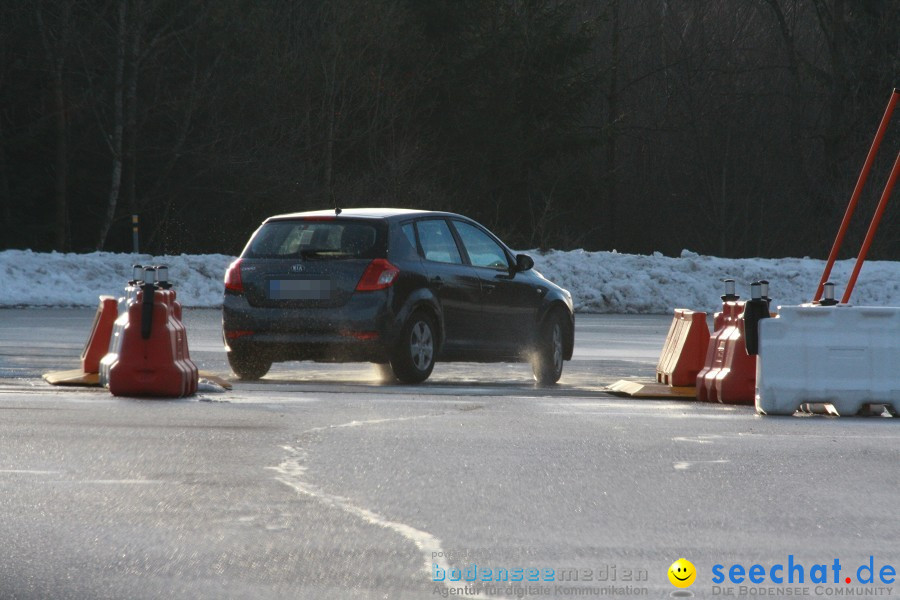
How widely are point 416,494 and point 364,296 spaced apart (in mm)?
6070

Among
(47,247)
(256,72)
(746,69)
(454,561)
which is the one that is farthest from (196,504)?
(746,69)

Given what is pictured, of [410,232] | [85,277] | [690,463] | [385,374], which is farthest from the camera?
[85,277]

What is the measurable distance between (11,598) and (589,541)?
7.47 feet

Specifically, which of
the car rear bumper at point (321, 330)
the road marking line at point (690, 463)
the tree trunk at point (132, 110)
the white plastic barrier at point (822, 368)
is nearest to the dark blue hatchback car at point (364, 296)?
the car rear bumper at point (321, 330)

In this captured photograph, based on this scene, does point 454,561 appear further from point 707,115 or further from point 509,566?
point 707,115

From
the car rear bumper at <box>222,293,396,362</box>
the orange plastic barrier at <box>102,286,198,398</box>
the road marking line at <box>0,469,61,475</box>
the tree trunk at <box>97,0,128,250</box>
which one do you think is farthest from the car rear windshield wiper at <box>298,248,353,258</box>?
the tree trunk at <box>97,0,128,250</box>

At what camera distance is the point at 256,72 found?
159 ft

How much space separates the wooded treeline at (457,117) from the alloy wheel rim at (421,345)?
103 ft

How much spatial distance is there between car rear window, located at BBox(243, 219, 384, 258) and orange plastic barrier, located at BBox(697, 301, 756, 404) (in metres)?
3.01

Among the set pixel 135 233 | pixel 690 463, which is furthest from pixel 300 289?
pixel 135 233

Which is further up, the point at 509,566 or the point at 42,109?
the point at 42,109

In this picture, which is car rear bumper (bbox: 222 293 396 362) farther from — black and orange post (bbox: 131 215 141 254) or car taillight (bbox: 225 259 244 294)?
black and orange post (bbox: 131 215 141 254)

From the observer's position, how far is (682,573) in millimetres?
5820

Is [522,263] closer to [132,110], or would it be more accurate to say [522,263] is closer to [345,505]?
[345,505]
